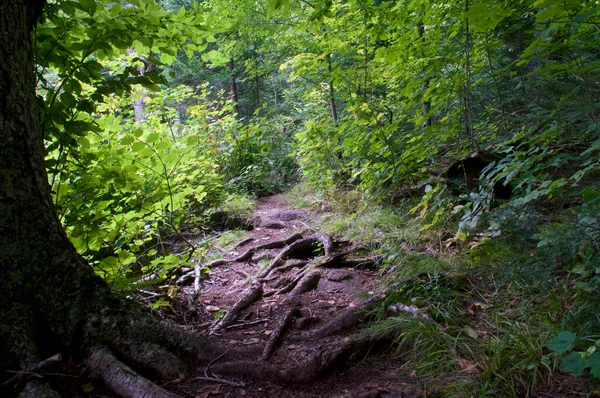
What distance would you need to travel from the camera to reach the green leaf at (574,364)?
1.44m

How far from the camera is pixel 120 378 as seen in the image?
1.80 metres

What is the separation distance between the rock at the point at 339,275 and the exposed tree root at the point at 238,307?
3.03 ft

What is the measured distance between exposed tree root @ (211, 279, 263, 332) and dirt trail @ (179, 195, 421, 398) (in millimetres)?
10

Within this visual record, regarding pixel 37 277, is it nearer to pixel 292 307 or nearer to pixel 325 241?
pixel 292 307

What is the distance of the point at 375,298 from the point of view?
123 inches

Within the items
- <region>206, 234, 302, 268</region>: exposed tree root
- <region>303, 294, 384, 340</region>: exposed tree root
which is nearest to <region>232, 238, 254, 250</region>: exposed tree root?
<region>206, 234, 302, 268</region>: exposed tree root

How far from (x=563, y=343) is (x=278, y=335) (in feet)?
6.56

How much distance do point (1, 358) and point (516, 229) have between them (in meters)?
3.30

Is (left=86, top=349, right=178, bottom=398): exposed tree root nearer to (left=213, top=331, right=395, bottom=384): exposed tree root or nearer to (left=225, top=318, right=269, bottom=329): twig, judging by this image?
(left=213, top=331, right=395, bottom=384): exposed tree root

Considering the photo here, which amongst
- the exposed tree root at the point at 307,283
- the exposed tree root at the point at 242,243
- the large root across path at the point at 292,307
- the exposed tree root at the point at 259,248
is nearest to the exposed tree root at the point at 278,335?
the large root across path at the point at 292,307

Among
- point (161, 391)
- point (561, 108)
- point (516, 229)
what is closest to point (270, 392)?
point (161, 391)

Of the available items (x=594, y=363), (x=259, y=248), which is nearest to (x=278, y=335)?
(x=594, y=363)

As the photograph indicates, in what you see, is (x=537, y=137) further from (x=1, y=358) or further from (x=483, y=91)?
(x=1, y=358)

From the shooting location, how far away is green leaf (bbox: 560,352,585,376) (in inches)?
56.8
